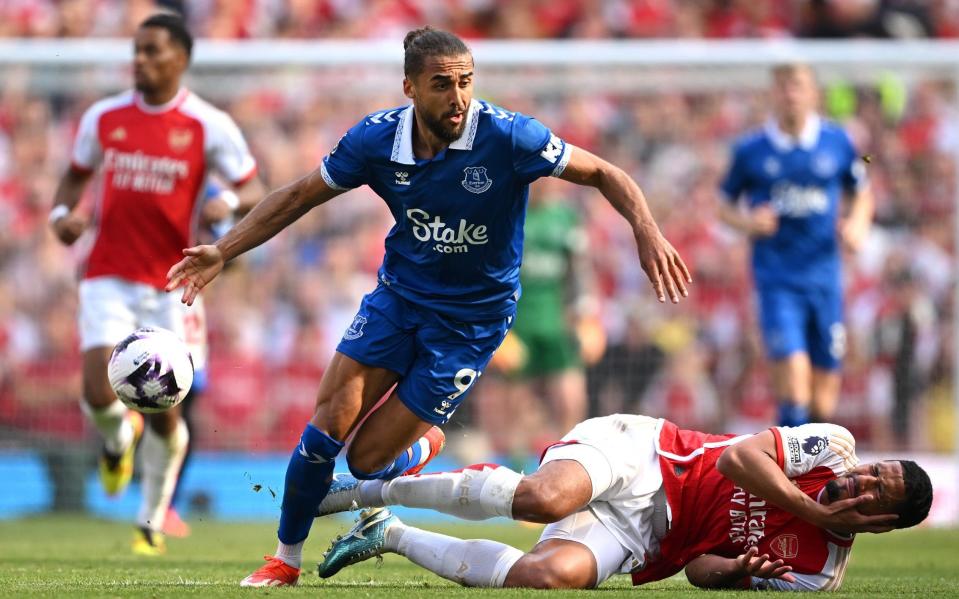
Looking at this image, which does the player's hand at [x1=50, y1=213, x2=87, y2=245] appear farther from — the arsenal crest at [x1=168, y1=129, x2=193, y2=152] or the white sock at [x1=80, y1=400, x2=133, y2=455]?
the white sock at [x1=80, y1=400, x2=133, y2=455]

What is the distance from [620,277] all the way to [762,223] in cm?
356

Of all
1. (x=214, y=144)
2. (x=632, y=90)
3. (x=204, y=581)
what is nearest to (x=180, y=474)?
(x=214, y=144)

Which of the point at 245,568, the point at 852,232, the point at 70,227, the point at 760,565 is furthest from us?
the point at 852,232

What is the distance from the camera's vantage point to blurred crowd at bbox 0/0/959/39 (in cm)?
1627

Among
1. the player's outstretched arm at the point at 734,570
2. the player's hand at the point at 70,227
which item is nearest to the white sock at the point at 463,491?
the player's outstretched arm at the point at 734,570

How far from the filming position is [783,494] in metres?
5.96

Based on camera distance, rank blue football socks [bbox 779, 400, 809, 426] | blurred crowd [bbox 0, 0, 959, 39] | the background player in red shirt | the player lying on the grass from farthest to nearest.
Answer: blurred crowd [bbox 0, 0, 959, 39]
blue football socks [bbox 779, 400, 809, 426]
the background player in red shirt
the player lying on the grass

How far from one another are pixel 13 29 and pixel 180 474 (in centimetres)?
757

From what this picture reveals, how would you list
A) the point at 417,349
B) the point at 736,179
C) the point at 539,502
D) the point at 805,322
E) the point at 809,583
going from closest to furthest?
1. the point at 539,502
2. the point at 809,583
3. the point at 417,349
4. the point at 805,322
5. the point at 736,179

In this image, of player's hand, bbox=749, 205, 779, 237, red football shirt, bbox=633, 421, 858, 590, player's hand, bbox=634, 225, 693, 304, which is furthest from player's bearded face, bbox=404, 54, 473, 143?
player's hand, bbox=749, 205, 779, 237

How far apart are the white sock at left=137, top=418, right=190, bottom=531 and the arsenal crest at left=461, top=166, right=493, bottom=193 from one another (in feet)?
12.3

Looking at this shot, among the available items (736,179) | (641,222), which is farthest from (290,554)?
(736,179)

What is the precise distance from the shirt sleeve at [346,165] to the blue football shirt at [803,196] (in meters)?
5.59

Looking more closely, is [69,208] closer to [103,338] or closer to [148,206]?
[148,206]
